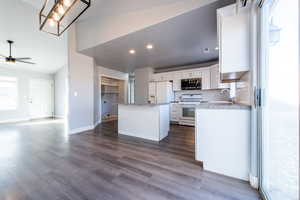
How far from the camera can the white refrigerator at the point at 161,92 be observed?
16.6ft

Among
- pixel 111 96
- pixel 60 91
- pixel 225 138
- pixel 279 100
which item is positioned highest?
pixel 60 91

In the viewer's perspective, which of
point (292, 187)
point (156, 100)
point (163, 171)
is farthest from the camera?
point (156, 100)

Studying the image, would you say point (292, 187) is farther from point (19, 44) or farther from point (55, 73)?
point (55, 73)

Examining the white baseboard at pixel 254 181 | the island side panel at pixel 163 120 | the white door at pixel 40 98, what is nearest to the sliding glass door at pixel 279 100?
the white baseboard at pixel 254 181

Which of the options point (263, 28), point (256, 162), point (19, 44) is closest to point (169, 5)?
point (263, 28)

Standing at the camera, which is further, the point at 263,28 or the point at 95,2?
the point at 95,2

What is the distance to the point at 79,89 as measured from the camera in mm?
4027

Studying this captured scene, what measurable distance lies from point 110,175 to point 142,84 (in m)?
4.43

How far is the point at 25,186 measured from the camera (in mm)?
1485

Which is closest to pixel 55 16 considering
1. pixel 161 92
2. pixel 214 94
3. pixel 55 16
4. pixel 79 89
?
pixel 55 16

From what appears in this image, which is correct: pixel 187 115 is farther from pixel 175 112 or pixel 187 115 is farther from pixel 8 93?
pixel 8 93

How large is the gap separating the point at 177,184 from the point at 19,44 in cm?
627

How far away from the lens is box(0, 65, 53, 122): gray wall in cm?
585

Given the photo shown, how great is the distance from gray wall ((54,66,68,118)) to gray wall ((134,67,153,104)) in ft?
13.2
